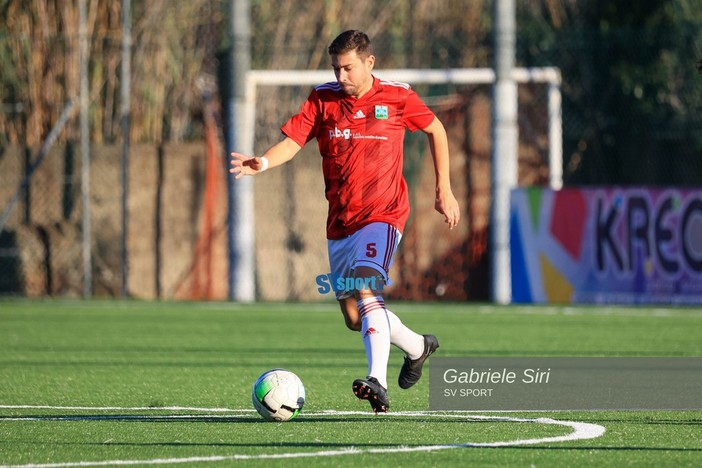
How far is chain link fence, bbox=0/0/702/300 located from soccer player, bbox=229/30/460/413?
12781 millimetres

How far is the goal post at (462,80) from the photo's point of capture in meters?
19.7

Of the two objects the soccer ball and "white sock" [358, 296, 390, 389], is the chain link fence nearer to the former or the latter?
"white sock" [358, 296, 390, 389]

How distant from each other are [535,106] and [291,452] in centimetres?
1604

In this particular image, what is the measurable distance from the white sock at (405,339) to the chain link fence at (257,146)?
41.9 ft

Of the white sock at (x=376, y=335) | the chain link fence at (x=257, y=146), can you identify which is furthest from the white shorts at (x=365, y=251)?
the chain link fence at (x=257, y=146)

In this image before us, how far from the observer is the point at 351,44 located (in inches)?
306

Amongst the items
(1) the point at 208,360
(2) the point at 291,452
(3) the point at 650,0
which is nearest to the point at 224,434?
(2) the point at 291,452

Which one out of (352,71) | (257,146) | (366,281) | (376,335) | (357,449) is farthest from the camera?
(257,146)

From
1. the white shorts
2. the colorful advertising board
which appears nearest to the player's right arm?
the white shorts

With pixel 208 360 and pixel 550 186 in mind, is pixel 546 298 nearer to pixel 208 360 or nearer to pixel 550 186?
pixel 550 186

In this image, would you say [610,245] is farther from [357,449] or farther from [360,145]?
[357,449]

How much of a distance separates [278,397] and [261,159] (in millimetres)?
1295

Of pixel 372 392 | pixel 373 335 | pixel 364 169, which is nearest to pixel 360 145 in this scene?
pixel 364 169

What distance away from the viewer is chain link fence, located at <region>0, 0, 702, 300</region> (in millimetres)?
21000
